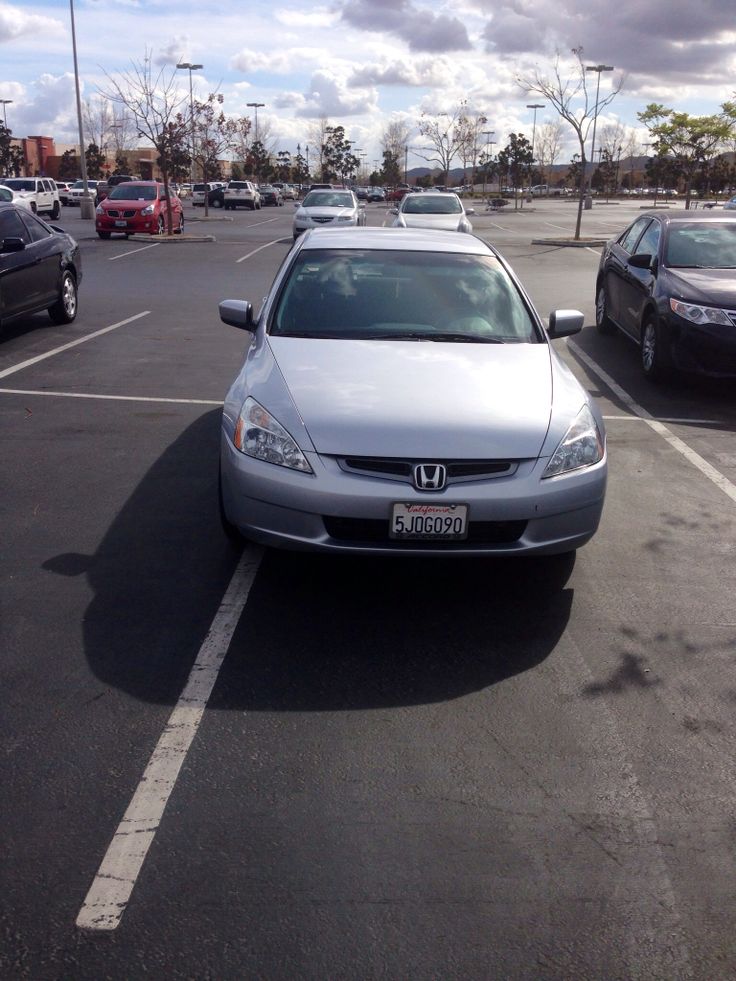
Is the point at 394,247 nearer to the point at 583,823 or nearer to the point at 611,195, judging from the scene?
the point at 583,823

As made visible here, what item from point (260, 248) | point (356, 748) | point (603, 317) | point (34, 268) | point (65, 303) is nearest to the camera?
point (356, 748)

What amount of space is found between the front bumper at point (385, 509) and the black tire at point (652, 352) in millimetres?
5210

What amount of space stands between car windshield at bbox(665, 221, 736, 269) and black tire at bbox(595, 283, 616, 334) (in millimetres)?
2081

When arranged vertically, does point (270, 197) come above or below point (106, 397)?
below

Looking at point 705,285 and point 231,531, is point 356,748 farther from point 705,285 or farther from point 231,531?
point 705,285

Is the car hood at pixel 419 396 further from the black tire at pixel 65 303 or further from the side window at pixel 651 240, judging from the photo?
the black tire at pixel 65 303

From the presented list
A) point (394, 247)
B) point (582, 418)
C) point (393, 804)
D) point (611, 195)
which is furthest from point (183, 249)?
point (611, 195)

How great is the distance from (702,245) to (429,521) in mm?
6996

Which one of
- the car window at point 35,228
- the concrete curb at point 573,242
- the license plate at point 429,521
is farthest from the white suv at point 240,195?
the license plate at point 429,521

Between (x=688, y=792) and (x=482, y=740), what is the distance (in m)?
0.70

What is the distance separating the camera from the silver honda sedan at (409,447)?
4195mm

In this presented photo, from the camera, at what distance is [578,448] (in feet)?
14.8

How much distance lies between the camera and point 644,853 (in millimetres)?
2920

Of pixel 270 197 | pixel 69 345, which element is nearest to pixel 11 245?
pixel 69 345
